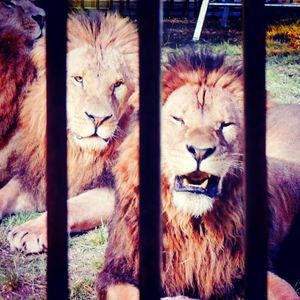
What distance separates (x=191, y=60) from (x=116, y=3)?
30 centimetres

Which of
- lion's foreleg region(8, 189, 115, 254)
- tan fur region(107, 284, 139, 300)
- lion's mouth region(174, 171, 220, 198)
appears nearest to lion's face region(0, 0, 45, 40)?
lion's foreleg region(8, 189, 115, 254)

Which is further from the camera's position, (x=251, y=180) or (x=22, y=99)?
(x=22, y=99)

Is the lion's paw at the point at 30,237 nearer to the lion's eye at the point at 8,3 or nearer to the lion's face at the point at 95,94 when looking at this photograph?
the lion's face at the point at 95,94

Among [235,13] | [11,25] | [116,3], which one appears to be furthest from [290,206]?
[11,25]

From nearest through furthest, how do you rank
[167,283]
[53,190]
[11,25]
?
[53,190]
[167,283]
[11,25]

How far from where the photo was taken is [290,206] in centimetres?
185

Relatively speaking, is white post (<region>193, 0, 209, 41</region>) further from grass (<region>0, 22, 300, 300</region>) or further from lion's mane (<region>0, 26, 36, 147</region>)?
lion's mane (<region>0, 26, 36, 147</region>)

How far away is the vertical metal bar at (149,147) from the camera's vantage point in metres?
1.54

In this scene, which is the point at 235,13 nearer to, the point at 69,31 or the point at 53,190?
the point at 69,31

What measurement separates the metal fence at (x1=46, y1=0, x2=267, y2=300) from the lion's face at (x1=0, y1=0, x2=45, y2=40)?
1.07ft

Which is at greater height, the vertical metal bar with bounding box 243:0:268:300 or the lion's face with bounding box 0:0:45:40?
the lion's face with bounding box 0:0:45:40

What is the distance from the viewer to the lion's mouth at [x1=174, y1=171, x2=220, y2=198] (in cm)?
179

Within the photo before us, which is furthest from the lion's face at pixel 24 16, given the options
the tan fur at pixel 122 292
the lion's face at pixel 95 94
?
the tan fur at pixel 122 292

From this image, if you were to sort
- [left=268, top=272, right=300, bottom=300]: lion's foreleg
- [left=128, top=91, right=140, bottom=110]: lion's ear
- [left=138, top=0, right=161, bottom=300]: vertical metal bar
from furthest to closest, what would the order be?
1. [left=128, top=91, right=140, bottom=110]: lion's ear
2. [left=268, top=272, right=300, bottom=300]: lion's foreleg
3. [left=138, top=0, right=161, bottom=300]: vertical metal bar
